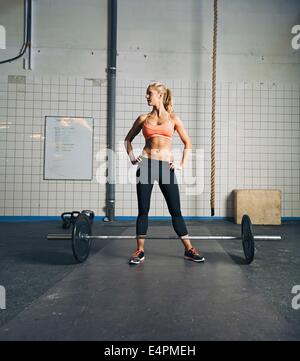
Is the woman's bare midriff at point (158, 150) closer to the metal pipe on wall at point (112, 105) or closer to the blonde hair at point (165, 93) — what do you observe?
the blonde hair at point (165, 93)

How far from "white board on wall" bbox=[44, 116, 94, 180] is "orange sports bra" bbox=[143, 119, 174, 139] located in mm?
2191

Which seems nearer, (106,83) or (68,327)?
(68,327)

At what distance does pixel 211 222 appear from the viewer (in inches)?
146

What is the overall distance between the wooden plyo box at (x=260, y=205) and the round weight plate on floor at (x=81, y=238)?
2360 millimetres

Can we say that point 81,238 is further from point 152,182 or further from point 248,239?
point 248,239

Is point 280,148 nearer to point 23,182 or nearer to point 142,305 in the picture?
point 142,305

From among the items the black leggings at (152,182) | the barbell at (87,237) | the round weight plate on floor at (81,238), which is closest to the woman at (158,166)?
the black leggings at (152,182)

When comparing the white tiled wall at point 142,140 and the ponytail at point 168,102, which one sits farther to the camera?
the white tiled wall at point 142,140

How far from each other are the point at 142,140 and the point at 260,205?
1950 millimetres

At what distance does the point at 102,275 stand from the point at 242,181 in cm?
300

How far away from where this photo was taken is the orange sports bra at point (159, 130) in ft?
6.00

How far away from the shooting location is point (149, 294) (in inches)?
49.7
